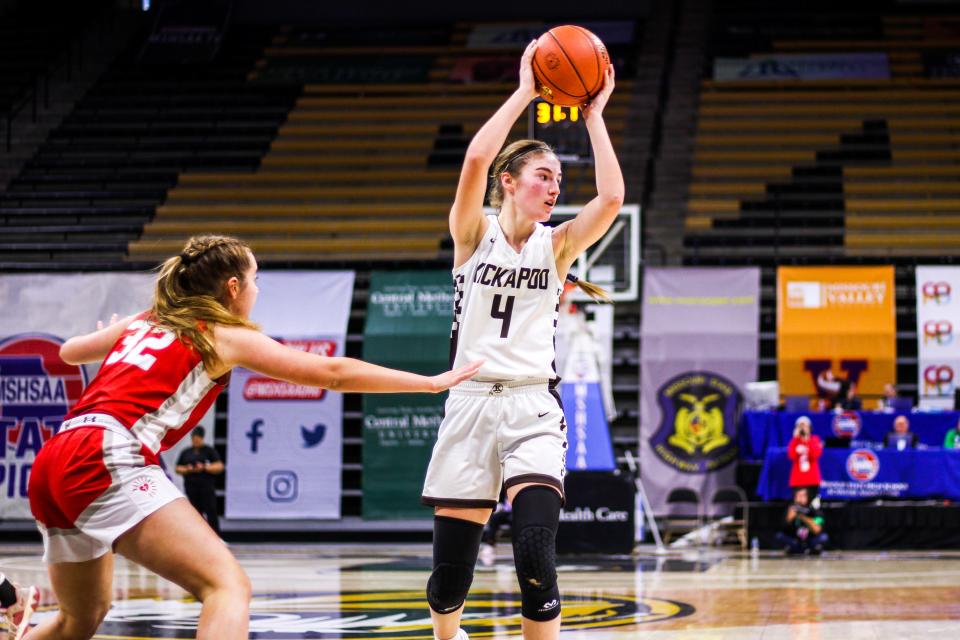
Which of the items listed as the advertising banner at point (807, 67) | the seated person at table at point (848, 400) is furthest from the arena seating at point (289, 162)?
the seated person at table at point (848, 400)

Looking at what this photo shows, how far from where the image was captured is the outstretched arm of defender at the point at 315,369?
3582 mm

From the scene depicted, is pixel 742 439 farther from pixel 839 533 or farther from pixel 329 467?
pixel 329 467

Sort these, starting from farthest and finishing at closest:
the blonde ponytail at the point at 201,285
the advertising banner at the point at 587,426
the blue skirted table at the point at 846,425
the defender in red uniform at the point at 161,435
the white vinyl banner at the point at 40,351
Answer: the white vinyl banner at the point at 40,351 → the blue skirted table at the point at 846,425 → the advertising banner at the point at 587,426 → the blonde ponytail at the point at 201,285 → the defender in red uniform at the point at 161,435

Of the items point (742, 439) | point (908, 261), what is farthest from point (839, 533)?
point (908, 261)

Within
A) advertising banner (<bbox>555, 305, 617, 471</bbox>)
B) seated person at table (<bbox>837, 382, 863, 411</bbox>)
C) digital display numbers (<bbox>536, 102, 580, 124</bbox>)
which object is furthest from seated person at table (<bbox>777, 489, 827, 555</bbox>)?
digital display numbers (<bbox>536, 102, 580, 124</bbox>)

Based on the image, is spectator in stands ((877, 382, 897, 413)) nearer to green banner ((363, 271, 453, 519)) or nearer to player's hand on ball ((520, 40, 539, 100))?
green banner ((363, 271, 453, 519))

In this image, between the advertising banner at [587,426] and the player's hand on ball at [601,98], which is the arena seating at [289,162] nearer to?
the advertising banner at [587,426]

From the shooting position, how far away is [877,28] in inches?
919

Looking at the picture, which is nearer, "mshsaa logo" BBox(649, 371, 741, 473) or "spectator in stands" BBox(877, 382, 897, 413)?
"spectator in stands" BBox(877, 382, 897, 413)

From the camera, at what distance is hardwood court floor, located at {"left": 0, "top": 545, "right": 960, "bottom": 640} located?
6723mm

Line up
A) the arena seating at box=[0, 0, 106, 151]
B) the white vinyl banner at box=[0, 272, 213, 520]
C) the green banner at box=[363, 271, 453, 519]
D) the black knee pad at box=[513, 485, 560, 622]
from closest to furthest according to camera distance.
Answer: the black knee pad at box=[513, 485, 560, 622] < the green banner at box=[363, 271, 453, 519] < the white vinyl banner at box=[0, 272, 213, 520] < the arena seating at box=[0, 0, 106, 151]

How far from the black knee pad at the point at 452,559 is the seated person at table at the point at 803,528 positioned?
10681 millimetres

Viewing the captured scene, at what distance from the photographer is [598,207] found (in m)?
4.62

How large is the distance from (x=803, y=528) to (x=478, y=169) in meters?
11.2
